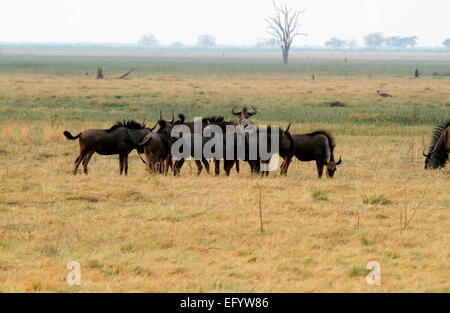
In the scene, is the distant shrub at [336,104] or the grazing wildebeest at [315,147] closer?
the grazing wildebeest at [315,147]

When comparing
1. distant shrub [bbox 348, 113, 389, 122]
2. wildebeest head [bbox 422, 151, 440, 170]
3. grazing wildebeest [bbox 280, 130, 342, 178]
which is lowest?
distant shrub [bbox 348, 113, 389, 122]

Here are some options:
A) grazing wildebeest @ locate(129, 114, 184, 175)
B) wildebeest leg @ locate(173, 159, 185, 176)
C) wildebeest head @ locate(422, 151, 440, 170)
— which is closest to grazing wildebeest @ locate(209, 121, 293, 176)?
wildebeest leg @ locate(173, 159, 185, 176)

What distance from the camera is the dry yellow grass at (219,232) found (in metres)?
6.87

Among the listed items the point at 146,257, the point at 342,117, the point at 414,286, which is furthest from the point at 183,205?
the point at 342,117

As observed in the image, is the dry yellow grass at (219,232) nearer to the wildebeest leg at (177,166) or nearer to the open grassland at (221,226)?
the open grassland at (221,226)

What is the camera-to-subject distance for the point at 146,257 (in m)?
7.59

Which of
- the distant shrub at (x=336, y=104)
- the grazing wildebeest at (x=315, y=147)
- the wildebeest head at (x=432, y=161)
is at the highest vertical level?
the grazing wildebeest at (x=315, y=147)

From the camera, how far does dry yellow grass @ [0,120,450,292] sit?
6.87 metres

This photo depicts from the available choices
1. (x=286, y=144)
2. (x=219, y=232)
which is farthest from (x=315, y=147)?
(x=219, y=232)

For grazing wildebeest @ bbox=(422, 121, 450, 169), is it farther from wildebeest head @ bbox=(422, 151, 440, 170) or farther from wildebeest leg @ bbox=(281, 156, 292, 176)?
wildebeest leg @ bbox=(281, 156, 292, 176)

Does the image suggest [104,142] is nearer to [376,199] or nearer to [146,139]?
[146,139]

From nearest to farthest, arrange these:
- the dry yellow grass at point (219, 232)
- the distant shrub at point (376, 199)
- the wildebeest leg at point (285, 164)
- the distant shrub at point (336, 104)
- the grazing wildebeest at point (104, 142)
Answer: the dry yellow grass at point (219, 232) < the distant shrub at point (376, 199) < the grazing wildebeest at point (104, 142) < the wildebeest leg at point (285, 164) < the distant shrub at point (336, 104)

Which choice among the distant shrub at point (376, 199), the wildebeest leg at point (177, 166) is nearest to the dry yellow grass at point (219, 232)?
the distant shrub at point (376, 199)

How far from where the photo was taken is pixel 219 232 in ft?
28.5
